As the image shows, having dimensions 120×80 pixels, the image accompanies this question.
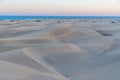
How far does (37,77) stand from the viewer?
282 centimetres

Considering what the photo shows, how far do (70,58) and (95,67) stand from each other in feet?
1.97

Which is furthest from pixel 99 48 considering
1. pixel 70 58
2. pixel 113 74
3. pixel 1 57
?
pixel 1 57

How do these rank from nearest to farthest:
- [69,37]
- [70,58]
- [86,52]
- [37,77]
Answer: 1. [37,77]
2. [70,58]
3. [86,52]
4. [69,37]

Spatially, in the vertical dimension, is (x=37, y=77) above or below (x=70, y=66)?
above

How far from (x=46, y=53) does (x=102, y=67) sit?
107cm

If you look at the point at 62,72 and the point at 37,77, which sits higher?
the point at 37,77

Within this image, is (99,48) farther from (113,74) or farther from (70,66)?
(113,74)

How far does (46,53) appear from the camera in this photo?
15.3ft

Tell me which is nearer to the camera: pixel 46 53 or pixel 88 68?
pixel 88 68

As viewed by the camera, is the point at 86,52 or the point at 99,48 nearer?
the point at 86,52

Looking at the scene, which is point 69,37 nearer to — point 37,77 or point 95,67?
point 95,67

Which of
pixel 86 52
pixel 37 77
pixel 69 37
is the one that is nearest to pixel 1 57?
pixel 37 77

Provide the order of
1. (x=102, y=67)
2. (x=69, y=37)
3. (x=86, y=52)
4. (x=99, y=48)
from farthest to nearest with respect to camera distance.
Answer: (x=69, y=37) → (x=99, y=48) → (x=86, y=52) → (x=102, y=67)

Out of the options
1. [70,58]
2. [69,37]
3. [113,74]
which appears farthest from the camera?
[69,37]
